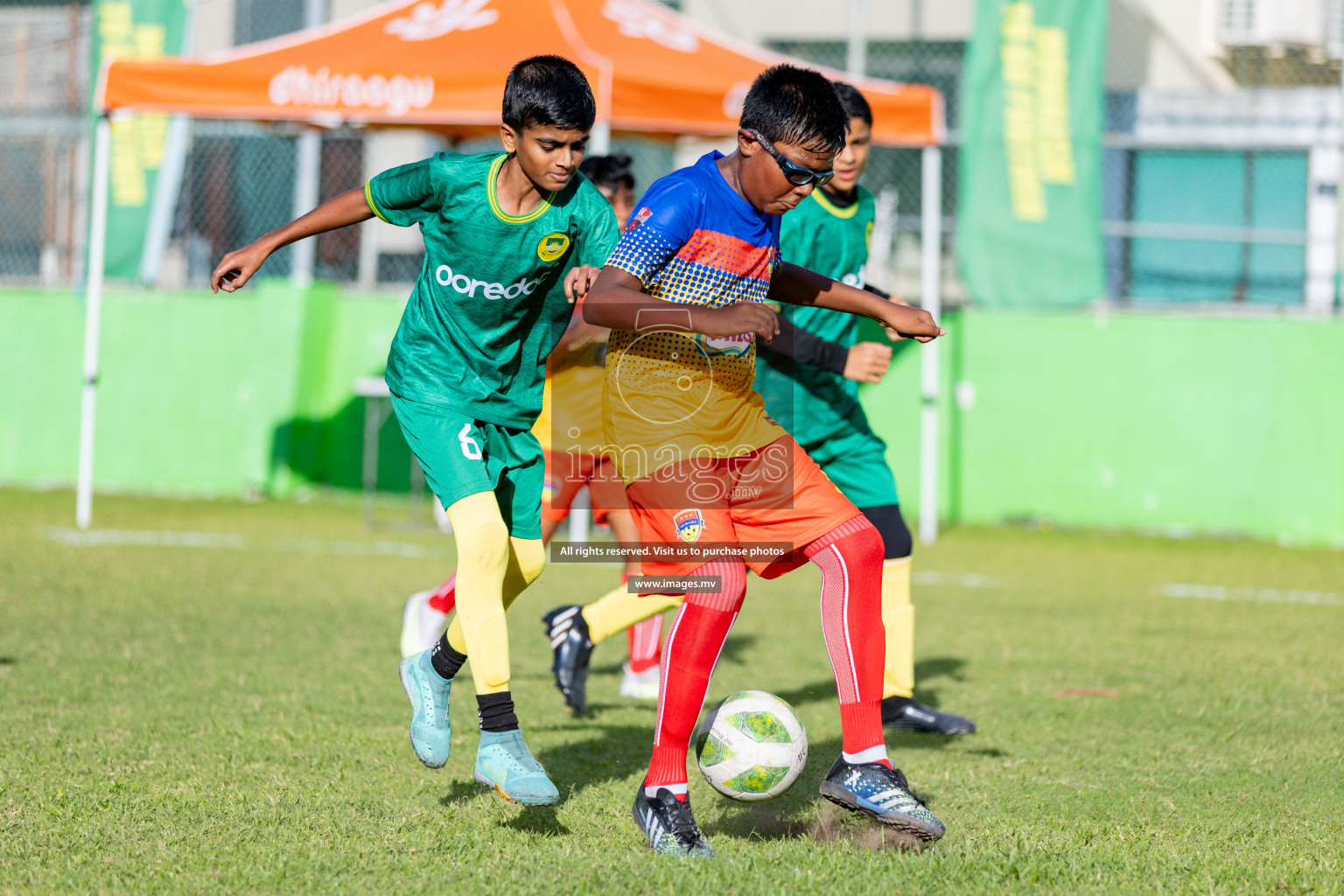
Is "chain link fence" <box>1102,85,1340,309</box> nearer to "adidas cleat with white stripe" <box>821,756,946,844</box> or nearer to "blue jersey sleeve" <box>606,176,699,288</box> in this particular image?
"blue jersey sleeve" <box>606,176,699,288</box>

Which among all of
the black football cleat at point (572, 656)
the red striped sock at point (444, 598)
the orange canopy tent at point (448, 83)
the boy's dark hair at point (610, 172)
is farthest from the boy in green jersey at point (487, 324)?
the orange canopy tent at point (448, 83)

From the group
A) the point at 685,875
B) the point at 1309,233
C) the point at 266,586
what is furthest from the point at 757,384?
the point at 1309,233

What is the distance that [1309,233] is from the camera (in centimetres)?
1149

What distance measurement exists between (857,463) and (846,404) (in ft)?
0.71

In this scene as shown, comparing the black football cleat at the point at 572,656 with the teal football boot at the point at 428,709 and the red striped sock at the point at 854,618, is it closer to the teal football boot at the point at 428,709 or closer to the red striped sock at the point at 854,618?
the teal football boot at the point at 428,709

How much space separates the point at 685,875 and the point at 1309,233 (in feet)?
33.9

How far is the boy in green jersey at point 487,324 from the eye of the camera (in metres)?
3.53

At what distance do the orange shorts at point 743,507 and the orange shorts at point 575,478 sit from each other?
1.81 meters

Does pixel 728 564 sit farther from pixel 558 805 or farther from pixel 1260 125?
pixel 1260 125

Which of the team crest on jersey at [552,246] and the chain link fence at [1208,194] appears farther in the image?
the chain link fence at [1208,194]

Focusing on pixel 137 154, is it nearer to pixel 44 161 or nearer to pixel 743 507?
pixel 44 161

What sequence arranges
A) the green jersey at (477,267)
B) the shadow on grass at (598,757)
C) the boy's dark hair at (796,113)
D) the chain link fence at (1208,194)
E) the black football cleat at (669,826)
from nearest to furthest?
the black football cleat at (669,826) → the boy's dark hair at (796,113) → the green jersey at (477,267) → the shadow on grass at (598,757) → the chain link fence at (1208,194)

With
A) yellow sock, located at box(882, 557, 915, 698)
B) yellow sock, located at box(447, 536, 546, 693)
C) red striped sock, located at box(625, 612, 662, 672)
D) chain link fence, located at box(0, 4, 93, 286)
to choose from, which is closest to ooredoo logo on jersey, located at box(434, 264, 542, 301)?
yellow sock, located at box(447, 536, 546, 693)

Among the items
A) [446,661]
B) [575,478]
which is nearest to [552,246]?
[446,661]
